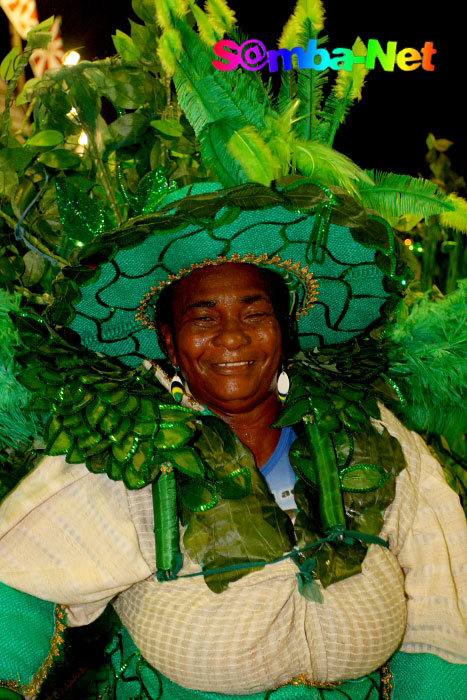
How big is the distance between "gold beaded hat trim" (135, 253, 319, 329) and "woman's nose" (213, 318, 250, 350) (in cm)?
13

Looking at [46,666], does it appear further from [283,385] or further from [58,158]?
[58,158]

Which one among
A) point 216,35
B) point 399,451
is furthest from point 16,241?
point 399,451

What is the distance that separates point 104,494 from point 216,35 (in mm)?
971

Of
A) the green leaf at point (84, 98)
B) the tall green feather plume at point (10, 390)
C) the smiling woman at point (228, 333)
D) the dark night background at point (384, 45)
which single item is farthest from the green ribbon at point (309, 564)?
the dark night background at point (384, 45)

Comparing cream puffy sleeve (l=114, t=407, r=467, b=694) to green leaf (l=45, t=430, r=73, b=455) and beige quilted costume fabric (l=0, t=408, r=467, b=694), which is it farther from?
green leaf (l=45, t=430, r=73, b=455)

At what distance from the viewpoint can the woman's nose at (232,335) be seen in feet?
4.46

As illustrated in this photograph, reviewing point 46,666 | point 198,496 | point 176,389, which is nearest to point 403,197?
point 176,389

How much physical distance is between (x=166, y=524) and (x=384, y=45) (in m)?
2.67

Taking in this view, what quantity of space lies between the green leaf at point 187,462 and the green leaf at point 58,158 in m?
0.74

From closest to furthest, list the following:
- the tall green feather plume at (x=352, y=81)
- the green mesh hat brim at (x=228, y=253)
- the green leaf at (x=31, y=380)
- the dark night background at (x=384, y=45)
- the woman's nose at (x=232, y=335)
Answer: the green mesh hat brim at (x=228, y=253) < the green leaf at (x=31, y=380) < the woman's nose at (x=232, y=335) < the tall green feather plume at (x=352, y=81) < the dark night background at (x=384, y=45)

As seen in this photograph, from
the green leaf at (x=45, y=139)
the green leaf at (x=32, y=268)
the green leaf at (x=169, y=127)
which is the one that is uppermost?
the green leaf at (x=169, y=127)

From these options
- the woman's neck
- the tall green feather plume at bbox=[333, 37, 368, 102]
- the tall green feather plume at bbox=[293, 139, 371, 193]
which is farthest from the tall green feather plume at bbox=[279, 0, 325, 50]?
the woman's neck

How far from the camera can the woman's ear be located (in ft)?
4.91

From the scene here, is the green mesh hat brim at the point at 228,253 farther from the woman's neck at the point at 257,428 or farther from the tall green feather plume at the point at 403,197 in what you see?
the woman's neck at the point at 257,428
